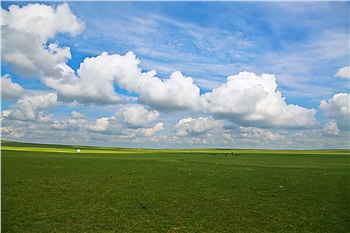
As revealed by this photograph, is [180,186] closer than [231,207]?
No

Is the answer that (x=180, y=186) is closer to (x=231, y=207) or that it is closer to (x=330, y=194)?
(x=231, y=207)

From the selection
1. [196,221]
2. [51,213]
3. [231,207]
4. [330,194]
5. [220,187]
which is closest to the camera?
[196,221]

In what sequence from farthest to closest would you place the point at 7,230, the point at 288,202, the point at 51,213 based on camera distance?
the point at 288,202
the point at 51,213
the point at 7,230

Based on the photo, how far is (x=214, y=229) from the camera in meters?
10.7

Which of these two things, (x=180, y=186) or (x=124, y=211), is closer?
(x=124, y=211)

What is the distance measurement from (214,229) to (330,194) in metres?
11.3

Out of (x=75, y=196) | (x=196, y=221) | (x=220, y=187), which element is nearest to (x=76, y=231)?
(x=196, y=221)

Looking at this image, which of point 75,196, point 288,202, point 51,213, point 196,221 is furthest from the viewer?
point 75,196

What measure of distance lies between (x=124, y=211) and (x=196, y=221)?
355 cm

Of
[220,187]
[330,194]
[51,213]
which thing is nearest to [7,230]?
[51,213]

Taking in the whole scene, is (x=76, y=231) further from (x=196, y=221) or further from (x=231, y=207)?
(x=231, y=207)

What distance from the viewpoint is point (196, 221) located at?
11766 mm

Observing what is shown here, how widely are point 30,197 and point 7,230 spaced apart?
6.13m

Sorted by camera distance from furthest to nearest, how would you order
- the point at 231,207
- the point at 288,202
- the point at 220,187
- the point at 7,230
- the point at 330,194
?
the point at 220,187 < the point at 330,194 < the point at 288,202 < the point at 231,207 < the point at 7,230
